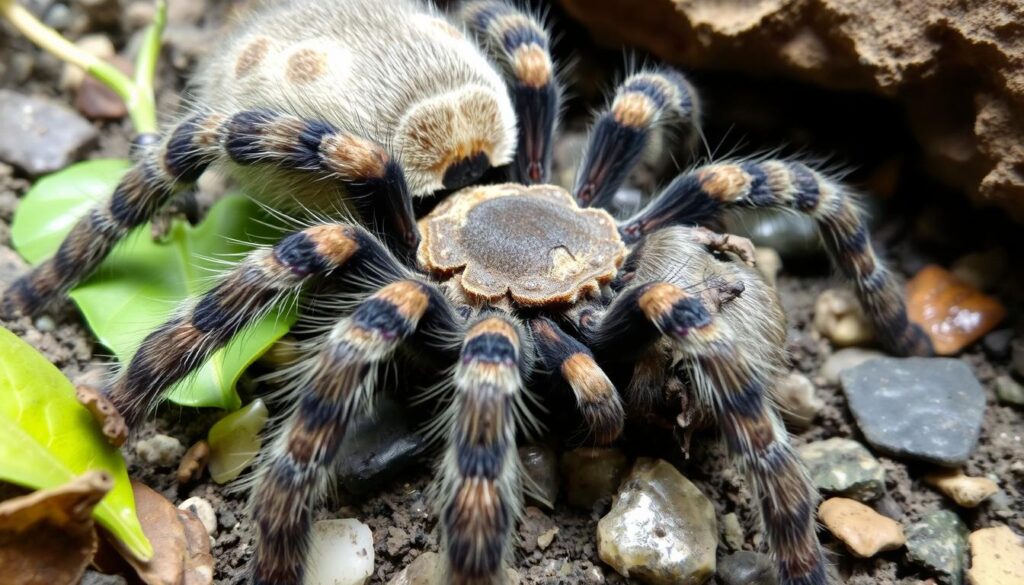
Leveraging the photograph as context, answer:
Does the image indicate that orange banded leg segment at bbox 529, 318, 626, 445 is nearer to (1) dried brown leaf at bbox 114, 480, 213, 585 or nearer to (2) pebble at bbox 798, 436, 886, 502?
(2) pebble at bbox 798, 436, 886, 502

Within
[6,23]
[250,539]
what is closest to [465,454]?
[250,539]

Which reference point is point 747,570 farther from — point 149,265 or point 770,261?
point 149,265

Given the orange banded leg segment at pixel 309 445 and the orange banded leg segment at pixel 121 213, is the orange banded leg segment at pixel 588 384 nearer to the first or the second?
the orange banded leg segment at pixel 309 445

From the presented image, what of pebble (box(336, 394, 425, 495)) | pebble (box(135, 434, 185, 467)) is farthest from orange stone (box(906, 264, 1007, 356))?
pebble (box(135, 434, 185, 467))

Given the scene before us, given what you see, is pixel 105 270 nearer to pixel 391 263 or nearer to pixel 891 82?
pixel 391 263

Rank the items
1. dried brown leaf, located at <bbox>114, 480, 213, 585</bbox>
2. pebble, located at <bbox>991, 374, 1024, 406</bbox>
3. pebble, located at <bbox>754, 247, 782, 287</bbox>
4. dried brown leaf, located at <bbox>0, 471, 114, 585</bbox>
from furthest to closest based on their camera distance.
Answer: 1. pebble, located at <bbox>754, 247, 782, 287</bbox>
2. pebble, located at <bbox>991, 374, 1024, 406</bbox>
3. dried brown leaf, located at <bbox>114, 480, 213, 585</bbox>
4. dried brown leaf, located at <bbox>0, 471, 114, 585</bbox>

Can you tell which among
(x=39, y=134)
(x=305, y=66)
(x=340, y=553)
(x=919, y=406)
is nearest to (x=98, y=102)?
(x=39, y=134)

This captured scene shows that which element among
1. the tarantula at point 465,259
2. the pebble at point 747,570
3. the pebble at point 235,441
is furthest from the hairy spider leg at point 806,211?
the pebble at point 235,441
